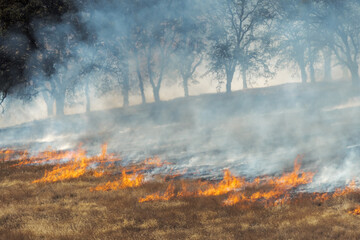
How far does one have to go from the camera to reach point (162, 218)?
865 cm

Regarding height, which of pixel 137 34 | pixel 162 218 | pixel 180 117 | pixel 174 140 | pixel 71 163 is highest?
pixel 137 34

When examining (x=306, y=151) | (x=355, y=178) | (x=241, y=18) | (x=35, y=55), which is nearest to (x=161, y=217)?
(x=355, y=178)

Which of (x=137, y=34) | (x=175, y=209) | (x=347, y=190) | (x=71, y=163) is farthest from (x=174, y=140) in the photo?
(x=137, y=34)

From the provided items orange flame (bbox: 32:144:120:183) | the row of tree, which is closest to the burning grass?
orange flame (bbox: 32:144:120:183)

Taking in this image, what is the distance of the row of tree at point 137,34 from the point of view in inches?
952

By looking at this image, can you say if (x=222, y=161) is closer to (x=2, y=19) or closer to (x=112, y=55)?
(x=2, y=19)

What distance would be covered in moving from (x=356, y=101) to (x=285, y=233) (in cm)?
2144

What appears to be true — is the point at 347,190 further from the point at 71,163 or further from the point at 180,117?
the point at 180,117

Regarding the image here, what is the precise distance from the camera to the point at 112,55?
111 feet

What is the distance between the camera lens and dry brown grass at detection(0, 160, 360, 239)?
7.46 m

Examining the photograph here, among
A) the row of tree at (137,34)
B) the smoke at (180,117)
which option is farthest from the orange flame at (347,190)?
the row of tree at (137,34)

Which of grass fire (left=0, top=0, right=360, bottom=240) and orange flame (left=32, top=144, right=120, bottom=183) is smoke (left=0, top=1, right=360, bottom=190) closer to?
grass fire (left=0, top=0, right=360, bottom=240)

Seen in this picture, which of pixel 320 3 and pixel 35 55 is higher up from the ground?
pixel 320 3

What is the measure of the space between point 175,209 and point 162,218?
0.67 m
